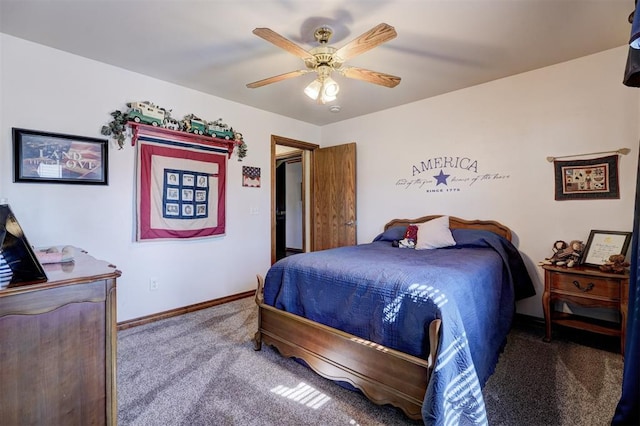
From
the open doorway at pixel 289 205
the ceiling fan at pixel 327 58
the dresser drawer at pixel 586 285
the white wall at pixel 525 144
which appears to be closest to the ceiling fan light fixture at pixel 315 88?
the ceiling fan at pixel 327 58

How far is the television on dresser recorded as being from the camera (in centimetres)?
112

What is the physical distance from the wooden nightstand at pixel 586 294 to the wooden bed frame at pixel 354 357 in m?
1.76

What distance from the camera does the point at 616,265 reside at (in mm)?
2242

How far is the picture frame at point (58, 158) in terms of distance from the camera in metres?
2.31

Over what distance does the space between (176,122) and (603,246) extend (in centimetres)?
409

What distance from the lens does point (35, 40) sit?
2350 mm

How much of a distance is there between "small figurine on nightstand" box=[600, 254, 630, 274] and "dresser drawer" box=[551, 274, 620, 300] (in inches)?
3.1

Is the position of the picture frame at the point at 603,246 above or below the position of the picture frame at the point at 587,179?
below

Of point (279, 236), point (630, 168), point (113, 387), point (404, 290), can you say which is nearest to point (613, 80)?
point (630, 168)

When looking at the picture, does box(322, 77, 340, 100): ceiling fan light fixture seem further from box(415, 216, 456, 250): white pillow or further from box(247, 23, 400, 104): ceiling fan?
box(415, 216, 456, 250): white pillow

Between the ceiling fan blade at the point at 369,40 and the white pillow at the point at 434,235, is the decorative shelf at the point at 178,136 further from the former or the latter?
the white pillow at the point at 434,235

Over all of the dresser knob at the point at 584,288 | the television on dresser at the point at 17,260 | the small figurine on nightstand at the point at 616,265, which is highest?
the television on dresser at the point at 17,260

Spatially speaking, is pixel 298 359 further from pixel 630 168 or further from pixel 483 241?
pixel 630 168

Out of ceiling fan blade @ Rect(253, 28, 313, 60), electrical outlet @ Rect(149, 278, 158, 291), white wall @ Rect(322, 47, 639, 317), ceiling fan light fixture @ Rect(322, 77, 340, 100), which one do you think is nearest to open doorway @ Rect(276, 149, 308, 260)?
white wall @ Rect(322, 47, 639, 317)
